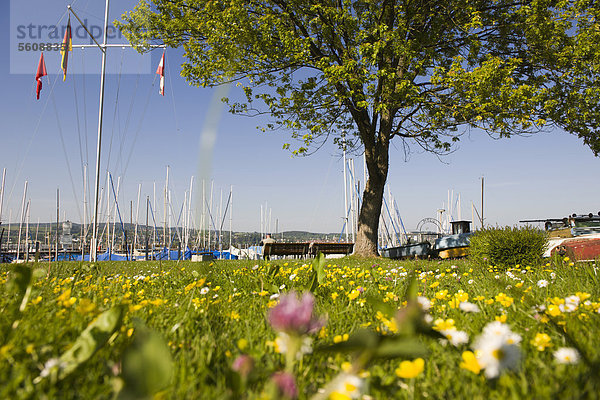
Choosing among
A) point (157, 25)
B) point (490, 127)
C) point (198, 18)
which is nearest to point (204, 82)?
point (198, 18)

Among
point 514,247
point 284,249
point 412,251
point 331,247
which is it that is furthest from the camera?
point 412,251

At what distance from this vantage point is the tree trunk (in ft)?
37.8

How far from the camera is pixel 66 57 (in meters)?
12.6

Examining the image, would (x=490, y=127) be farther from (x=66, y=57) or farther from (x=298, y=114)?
(x=66, y=57)

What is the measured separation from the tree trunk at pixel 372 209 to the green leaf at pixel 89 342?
35.6 feet

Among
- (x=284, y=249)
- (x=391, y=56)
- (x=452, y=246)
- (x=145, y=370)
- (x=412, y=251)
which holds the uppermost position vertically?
(x=391, y=56)

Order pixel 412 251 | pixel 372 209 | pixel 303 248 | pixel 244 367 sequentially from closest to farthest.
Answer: pixel 244 367 → pixel 372 209 → pixel 303 248 → pixel 412 251

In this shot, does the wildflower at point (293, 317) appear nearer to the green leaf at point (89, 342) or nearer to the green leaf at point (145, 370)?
the green leaf at point (145, 370)

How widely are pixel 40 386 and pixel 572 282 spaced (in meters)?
3.54

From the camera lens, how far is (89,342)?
961 mm

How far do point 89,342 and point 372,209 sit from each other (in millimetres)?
11163

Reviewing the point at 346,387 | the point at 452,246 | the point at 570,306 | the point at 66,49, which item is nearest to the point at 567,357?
the point at 570,306

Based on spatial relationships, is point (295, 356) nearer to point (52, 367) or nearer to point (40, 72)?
point (52, 367)

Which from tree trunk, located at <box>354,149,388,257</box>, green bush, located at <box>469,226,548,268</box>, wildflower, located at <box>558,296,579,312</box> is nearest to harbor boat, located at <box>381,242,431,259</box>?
tree trunk, located at <box>354,149,388,257</box>
